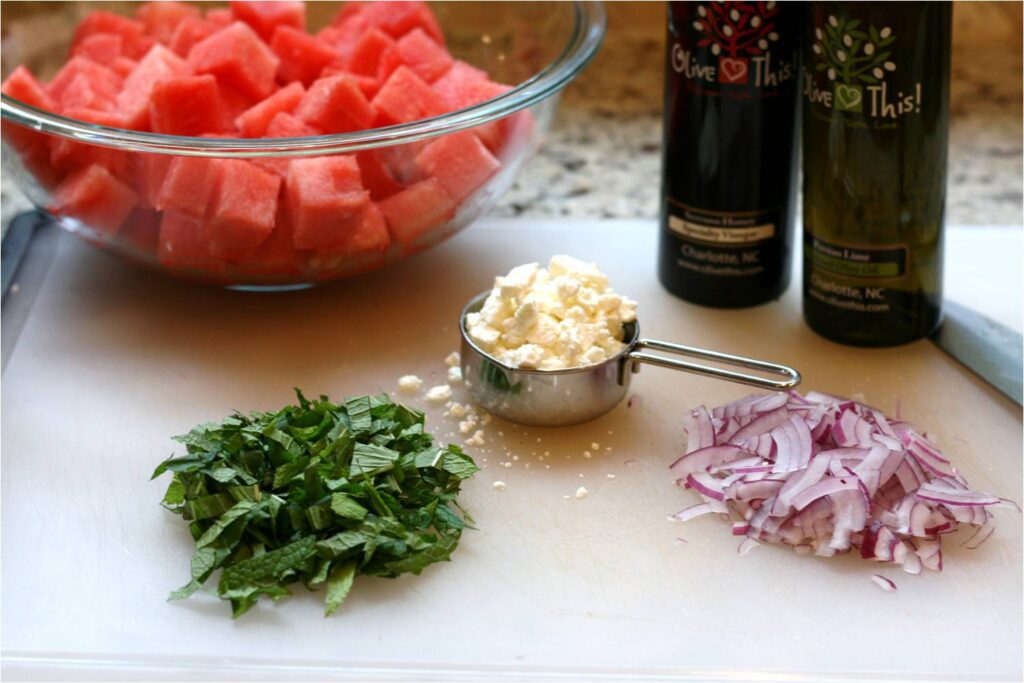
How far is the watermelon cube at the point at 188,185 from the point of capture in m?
1.47

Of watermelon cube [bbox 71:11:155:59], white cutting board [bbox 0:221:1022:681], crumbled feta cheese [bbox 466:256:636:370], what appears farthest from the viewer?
watermelon cube [bbox 71:11:155:59]

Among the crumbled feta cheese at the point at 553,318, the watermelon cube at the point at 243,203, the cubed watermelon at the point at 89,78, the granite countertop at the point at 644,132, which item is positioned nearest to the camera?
the crumbled feta cheese at the point at 553,318

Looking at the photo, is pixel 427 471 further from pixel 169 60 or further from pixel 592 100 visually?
pixel 592 100

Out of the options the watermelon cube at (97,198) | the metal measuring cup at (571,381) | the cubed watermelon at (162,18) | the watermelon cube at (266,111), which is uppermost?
the cubed watermelon at (162,18)

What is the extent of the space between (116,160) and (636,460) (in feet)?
2.44

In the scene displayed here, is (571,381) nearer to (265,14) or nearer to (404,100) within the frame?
(404,100)

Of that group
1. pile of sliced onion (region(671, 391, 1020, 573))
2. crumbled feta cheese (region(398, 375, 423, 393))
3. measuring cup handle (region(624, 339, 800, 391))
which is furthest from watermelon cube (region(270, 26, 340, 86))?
pile of sliced onion (region(671, 391, 1020, 573))

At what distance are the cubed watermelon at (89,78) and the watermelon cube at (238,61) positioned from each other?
128mm

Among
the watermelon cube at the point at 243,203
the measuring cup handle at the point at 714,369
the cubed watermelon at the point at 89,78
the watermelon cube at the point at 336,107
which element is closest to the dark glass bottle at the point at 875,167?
the measuring cup handle at the point at 714,369

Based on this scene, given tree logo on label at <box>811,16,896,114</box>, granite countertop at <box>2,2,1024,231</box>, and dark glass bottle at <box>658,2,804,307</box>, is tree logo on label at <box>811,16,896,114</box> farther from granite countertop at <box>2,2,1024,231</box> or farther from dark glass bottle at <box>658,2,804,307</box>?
granite countertop at <box>2,2,1024,231</box>

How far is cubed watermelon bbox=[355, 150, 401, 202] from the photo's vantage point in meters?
1.51

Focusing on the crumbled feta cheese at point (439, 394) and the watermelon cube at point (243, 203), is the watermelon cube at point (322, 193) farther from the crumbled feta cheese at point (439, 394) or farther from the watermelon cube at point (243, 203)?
the crumbled feta cheese at point (439, 394)

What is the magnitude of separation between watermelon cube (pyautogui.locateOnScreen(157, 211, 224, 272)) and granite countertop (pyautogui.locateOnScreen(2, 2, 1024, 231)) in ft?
1.80

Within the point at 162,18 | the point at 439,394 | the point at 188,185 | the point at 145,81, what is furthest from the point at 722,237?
the point at 162,18
